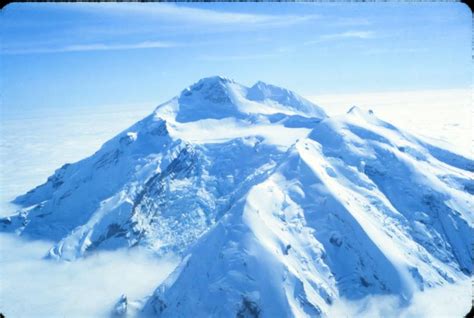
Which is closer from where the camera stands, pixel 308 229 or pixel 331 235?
pixel 331 235

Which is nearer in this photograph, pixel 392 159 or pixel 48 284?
pixel 48 284

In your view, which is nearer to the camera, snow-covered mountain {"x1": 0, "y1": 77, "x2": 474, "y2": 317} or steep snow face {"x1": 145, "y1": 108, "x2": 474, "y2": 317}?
steep snow face {"x1": 145, "y1": 108, "x2": 474, "y2": 317}

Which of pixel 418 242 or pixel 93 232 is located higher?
pixel 418 242

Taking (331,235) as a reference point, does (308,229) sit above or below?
above

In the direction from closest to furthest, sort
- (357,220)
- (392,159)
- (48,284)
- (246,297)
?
(246,297)
(357,220)
(48,284)
(392,159)

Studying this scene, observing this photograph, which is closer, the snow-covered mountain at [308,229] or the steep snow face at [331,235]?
the steep snow face at [331,235]

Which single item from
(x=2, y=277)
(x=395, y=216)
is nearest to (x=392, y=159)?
(x=395, y=216)

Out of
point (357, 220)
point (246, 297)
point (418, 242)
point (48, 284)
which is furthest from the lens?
point (48, 284)

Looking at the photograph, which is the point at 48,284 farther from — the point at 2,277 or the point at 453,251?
the point at 453,251
